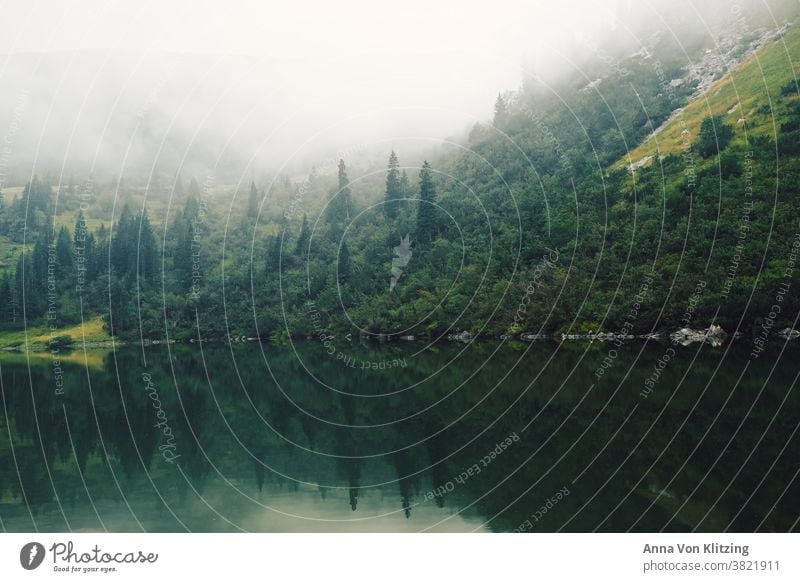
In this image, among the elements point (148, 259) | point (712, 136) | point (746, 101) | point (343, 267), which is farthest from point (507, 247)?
point (148, 259)

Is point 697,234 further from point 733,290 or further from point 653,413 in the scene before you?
point 653,413

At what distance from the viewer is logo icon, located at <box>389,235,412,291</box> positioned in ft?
258

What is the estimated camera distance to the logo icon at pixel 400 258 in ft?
258

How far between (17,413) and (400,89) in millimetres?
28763

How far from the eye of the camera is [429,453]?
66.8ft
